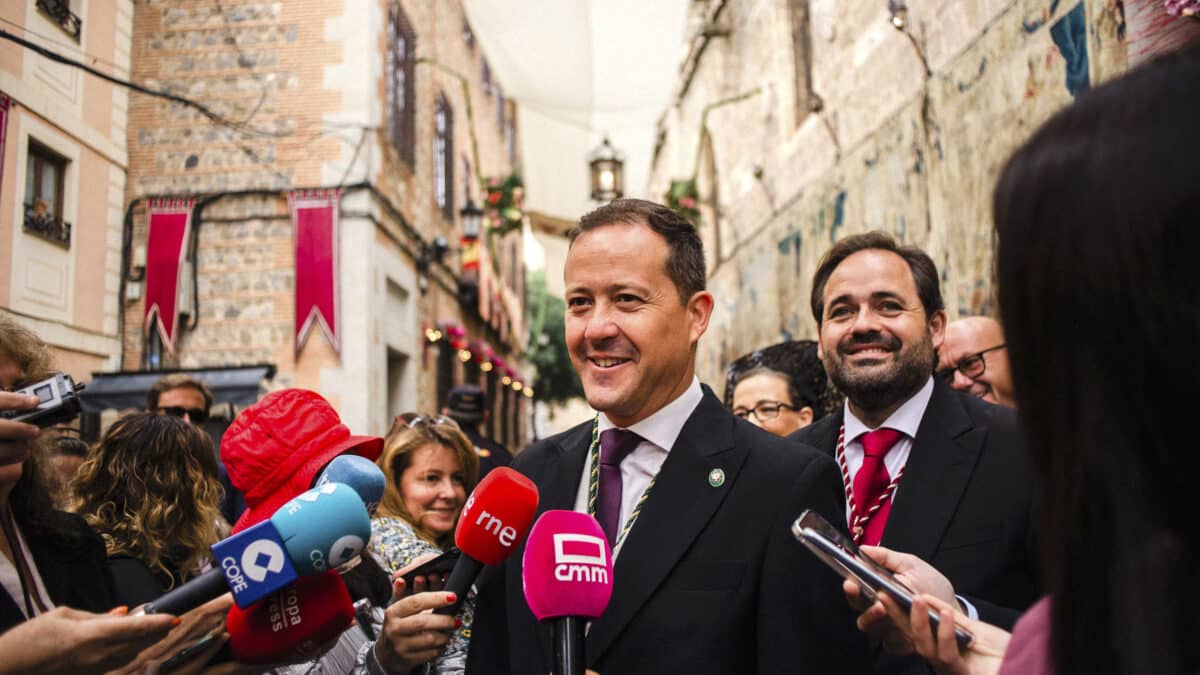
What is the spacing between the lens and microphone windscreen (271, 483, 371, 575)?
176 cm

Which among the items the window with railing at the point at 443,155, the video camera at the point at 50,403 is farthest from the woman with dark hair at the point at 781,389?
the window with railing at the point at 443,155

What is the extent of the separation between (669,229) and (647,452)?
0.57 metres

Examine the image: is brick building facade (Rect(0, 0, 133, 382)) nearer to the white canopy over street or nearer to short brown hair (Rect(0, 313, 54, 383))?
short brown hair (Rect(0, 313, 54, 383))

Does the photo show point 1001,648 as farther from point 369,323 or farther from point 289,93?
point 369,323

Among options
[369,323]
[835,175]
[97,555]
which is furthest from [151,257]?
[835,175]

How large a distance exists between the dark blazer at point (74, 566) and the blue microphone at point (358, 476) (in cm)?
62

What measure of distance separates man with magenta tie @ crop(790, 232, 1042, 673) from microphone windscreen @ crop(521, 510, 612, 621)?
927mm

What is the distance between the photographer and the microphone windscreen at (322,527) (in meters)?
1.76

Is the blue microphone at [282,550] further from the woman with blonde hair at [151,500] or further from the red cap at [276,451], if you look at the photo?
the woman with blonde hair at [151,500]

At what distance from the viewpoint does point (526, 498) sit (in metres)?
2.04

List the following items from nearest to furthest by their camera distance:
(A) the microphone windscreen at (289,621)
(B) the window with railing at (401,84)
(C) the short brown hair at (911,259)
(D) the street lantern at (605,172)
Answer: (A) the microphone windscreen at (289,621) < (C) the short brown hair at (911,259) < (B) the window with railing at (401,84) < (D) the street lantern at (605,172)

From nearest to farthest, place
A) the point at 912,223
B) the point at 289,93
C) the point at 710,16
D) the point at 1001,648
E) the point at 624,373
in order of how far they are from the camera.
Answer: the point at 1001,648, the point at 624,373, the point at 912,223, the point at 289,93, the point at 710,16

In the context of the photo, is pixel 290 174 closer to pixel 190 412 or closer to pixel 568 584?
pixel 190 412

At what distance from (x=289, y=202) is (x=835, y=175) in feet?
19.4
